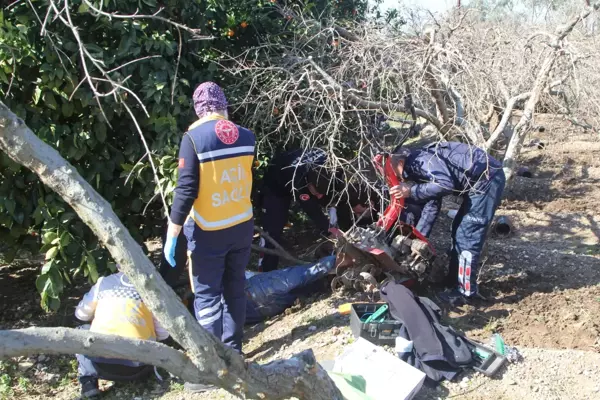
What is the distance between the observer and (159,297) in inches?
81.8

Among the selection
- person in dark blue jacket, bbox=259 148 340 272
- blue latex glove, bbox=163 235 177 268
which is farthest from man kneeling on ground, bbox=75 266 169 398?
person in dark blue jacket, bbox=259 148 340 272

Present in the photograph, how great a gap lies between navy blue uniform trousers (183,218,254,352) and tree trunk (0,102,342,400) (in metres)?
1.03

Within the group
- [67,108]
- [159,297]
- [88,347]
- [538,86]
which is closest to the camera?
[88,347]

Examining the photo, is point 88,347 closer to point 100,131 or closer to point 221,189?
point 221,189

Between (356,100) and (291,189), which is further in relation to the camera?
(291,189)

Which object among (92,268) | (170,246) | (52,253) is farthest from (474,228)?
(52,253)

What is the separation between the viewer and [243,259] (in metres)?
3.73

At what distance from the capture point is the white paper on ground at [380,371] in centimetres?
326

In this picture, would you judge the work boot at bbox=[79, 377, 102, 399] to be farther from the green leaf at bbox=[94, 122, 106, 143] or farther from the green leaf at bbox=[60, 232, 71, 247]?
the green leaf at bbox=[94, 122, 106, 143]

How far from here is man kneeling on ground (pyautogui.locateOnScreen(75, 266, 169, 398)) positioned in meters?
3.43

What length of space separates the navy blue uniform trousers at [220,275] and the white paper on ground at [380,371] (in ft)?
2.48

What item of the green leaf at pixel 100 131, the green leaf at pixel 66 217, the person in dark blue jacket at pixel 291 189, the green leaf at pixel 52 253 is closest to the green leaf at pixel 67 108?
the green leaf at pixel 100 131

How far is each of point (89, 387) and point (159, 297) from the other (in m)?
1.97

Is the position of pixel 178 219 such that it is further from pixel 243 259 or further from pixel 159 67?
pixel 159 67
